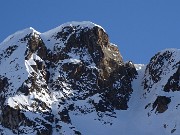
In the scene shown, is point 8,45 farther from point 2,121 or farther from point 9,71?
point 2,121

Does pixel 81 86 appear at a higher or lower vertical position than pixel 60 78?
lower

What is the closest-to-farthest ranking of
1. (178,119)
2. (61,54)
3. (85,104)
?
1. (178,119)
2. (85,104)
3. (61,54)

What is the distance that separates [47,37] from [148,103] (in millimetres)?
25134

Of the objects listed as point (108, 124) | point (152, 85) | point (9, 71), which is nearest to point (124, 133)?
point (108, 124)

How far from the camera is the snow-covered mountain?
378 ft

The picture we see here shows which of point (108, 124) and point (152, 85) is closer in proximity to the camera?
point (108, 124)

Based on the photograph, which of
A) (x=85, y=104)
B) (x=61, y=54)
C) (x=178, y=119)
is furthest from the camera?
(x=61, y=54)

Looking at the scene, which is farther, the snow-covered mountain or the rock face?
the rock face

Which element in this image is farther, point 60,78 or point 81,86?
point 60,78

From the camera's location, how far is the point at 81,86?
5022 inches

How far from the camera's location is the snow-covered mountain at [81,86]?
11531cm

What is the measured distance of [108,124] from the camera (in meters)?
119

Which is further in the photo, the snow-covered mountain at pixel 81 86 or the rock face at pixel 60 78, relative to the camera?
the rock face at pixel 60 78

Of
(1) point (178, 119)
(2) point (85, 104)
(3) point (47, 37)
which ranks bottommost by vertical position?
(1) point (178, 119)
